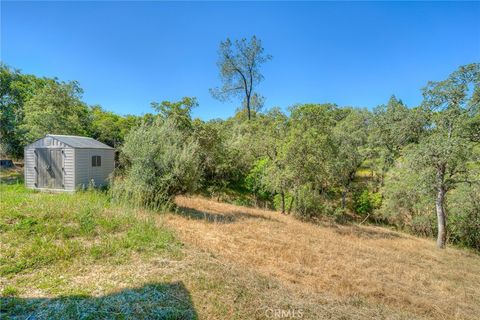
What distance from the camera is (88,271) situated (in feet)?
10.3

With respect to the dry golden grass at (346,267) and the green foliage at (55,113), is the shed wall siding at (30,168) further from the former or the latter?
the dry golden grass at (346,267)

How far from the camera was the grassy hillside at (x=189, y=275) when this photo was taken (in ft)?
8.21

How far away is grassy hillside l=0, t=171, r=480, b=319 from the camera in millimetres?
2504

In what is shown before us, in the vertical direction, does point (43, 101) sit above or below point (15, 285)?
above

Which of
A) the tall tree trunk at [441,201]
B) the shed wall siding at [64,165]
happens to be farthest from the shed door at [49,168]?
the tall tree trunk at [441,201]

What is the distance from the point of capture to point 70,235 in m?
4.14

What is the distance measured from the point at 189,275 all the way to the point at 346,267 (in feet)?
13.1

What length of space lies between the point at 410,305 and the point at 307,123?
8806mm

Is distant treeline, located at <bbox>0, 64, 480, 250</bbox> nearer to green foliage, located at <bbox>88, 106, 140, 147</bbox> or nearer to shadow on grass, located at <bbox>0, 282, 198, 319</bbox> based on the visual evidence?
green foliage, located at <bbox>88, 106, 140, 147</bbox>

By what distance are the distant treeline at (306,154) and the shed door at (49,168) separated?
2143 millimetres

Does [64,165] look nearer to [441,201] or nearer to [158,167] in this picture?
[158,167]

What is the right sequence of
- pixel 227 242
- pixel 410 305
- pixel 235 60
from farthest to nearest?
1. pixel 235 60
2. pixel 227 242
3. pixel 410 305

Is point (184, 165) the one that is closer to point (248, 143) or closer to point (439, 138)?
point (248, 143)

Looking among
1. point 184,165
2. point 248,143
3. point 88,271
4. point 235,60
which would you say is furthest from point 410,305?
point 235,60
